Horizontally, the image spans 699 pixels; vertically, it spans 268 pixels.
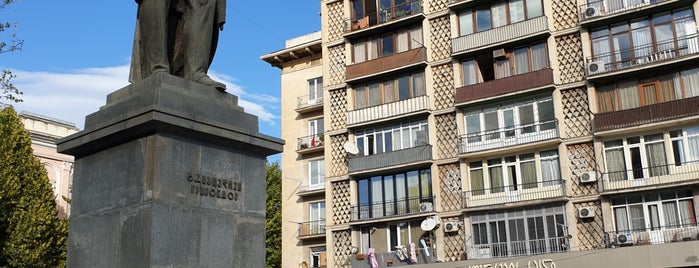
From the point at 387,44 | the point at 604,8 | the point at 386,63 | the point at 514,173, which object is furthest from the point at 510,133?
the point at 387,44

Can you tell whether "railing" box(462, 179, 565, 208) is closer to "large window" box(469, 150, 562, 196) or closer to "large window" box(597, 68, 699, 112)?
"large window" box(469, 150, 562, 196)

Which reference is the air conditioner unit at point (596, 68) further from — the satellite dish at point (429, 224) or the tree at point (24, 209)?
the tree at point (24, 209)

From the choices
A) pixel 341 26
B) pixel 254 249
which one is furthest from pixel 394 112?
pixel 254 249

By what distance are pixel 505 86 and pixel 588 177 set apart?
6699mm

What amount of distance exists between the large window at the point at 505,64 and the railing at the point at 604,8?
2.80m

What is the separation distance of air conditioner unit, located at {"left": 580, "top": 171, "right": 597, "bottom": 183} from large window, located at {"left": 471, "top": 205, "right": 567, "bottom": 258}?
6.13ft

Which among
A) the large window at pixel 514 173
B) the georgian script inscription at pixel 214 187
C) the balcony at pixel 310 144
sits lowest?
the georgian script inscription at pixel 214 187

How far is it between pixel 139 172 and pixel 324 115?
132 feet

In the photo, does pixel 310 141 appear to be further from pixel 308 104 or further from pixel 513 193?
pixel 513 193

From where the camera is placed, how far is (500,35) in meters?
41.3

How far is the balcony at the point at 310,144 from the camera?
5050 cm

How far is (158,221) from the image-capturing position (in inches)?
316

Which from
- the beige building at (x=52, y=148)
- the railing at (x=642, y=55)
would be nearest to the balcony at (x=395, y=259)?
the railing at (x=642, y=55)

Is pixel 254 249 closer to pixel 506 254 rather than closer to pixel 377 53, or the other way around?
pixel 506 254
